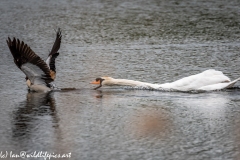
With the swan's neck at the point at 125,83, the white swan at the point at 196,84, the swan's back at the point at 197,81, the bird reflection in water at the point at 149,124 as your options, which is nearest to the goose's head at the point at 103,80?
the swan's neck at the point at 125,83

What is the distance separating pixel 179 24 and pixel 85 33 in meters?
4.14

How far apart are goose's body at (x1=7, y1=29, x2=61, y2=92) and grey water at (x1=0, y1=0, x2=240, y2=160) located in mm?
262

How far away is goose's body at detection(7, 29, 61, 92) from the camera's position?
14.5m

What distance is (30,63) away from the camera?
14719mm

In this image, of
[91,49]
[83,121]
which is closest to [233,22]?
[91,49]

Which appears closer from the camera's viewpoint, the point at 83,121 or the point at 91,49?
the point at 83,121

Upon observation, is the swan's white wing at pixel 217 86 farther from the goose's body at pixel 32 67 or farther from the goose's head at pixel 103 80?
the goose's body at pixel 32 67

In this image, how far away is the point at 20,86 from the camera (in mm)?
15859

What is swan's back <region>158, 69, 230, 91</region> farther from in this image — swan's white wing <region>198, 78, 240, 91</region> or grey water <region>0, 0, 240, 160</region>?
grey water <region>0, 0, 240, 160</region>

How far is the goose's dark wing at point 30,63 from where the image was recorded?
14.5m

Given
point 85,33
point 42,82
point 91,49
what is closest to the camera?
point 42,82

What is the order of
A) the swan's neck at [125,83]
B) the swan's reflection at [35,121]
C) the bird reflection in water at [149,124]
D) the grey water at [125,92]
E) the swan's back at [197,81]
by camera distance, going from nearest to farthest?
the grey water at [125,92] < the swan's reflection at [35,121] < the bird reflection in water at [149,124] < the swan's back at [197,81] < the swan's neck at [125,83]

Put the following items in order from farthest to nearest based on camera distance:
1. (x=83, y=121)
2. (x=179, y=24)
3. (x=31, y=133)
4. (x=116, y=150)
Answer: (x=179, y=24), (x=83, y=121), (x=31, y=133), (x=116, y=150)

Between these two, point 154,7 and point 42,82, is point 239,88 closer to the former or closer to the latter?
point 42,82
